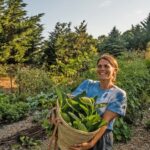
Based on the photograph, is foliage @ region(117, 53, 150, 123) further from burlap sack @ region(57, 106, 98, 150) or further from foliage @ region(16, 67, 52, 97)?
foliage @ region(16, 67, 52, 97)

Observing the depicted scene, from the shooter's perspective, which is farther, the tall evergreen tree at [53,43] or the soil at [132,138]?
the tall evergreen tree at [53,43]

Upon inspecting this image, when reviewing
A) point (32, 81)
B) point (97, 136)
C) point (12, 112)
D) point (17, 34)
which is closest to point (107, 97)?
point (97, 136)

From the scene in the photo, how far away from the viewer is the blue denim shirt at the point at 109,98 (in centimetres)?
328

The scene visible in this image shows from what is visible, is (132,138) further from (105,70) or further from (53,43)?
(53,43)

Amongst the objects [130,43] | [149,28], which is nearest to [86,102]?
[130,43]

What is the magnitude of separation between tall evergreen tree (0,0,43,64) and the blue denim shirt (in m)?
24.0

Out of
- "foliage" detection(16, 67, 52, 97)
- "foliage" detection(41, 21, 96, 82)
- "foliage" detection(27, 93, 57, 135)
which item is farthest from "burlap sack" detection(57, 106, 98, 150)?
"foliage" detection(41, 21, 96, 82)

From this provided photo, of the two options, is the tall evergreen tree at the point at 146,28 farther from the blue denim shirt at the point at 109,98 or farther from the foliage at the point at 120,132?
the blue denim shirt at the point at 109,98

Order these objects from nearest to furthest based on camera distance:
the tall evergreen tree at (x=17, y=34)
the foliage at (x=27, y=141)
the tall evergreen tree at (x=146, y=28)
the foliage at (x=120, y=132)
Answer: the foliage at (x=27, y=141), the foliage at (x=120, y=132), the tall evergreen tree at (x=17, y=34), the tall evergreen tree at (x=146, y=28)

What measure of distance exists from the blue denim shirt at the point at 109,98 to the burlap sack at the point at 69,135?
0.34m

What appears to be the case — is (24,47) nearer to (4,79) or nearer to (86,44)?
(4,79)

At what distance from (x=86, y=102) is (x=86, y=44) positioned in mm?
22655

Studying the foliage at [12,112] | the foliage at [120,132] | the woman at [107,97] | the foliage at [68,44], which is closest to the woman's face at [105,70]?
the woman at [107,97]

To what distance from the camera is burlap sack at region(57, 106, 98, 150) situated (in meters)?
2.92
